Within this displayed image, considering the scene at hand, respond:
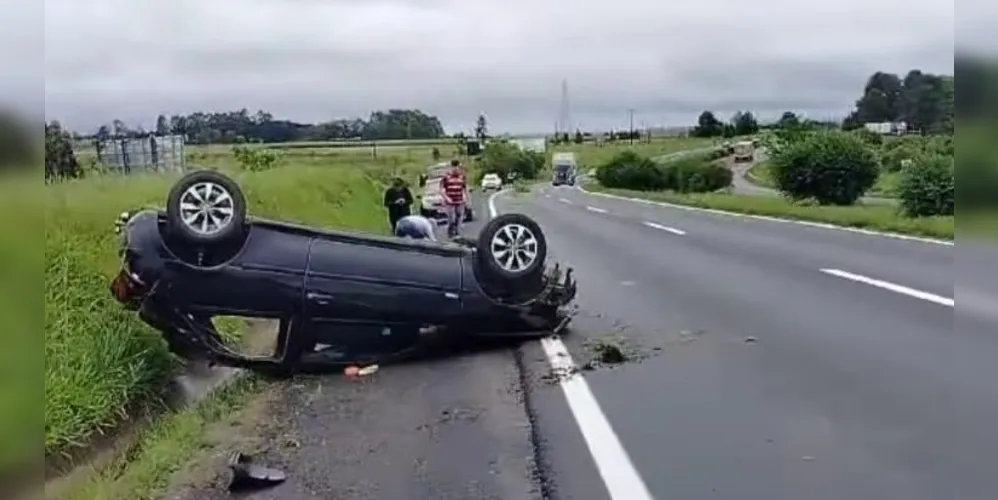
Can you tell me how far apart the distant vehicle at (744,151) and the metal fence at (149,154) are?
45664 mm

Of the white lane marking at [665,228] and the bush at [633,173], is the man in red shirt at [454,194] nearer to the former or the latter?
the white lane marking at [665,228]

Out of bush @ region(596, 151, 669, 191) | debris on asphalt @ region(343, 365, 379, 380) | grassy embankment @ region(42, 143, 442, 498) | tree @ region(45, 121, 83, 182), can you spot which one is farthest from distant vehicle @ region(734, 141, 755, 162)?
tree @ region(45, 121, 83, 182)

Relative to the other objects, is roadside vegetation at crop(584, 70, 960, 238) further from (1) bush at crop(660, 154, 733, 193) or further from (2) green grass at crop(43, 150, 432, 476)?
(2) green grass at crop(43, 150, 432, 476)

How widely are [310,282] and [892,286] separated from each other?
7004 millimetres

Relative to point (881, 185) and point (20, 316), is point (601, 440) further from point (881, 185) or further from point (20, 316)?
point (881, 185)

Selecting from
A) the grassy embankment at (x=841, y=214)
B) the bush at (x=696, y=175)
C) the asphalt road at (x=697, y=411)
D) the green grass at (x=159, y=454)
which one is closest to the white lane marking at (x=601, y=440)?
the asphalt road at (x=697, y=411)

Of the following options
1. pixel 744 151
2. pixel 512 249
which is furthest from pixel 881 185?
pixel 512 249

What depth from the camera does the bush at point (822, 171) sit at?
1516 inches

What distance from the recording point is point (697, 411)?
7219mm

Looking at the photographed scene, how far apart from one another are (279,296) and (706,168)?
5977 cm

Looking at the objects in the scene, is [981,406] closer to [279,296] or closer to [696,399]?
[696,399]

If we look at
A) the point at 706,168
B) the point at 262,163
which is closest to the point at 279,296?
the point at 262,163

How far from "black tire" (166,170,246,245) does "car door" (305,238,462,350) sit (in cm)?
63

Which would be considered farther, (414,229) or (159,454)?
(414,229)
